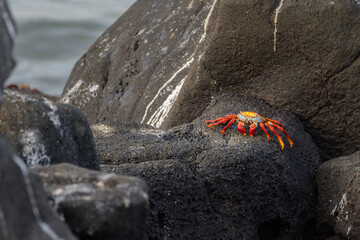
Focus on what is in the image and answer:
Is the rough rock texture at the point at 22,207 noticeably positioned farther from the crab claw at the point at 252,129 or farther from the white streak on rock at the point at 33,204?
the crab claw at the point at 252,129

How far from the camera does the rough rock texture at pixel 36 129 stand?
A: 3.07 metres

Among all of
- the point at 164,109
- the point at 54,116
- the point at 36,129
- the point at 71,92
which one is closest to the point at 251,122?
the point at 164,109

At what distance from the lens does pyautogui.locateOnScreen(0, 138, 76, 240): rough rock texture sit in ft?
6.97

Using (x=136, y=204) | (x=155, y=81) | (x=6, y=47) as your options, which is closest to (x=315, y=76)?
(x=155, y=81)

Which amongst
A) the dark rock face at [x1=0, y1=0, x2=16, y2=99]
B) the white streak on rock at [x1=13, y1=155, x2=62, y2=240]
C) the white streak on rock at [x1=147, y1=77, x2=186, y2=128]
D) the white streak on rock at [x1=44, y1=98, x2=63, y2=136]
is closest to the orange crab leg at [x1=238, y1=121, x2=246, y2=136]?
the white streak on rock at [x1=147, y1=77, x2=186, y2=128]

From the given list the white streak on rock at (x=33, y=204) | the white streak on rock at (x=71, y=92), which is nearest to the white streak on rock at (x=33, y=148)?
the white streak on rock at (x=33, y=204)

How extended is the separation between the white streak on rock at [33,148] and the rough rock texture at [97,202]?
0.28 meters

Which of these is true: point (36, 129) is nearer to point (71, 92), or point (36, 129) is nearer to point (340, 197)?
point (340, 197)

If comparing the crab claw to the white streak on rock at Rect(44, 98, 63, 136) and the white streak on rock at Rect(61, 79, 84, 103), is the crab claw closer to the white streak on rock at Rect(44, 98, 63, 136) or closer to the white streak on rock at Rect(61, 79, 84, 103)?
the white streak on rock at Rect(44, 98, 63, 136)

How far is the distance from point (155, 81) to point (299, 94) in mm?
1794

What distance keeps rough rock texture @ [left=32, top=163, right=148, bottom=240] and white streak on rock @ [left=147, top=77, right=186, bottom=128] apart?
3172 millimetres

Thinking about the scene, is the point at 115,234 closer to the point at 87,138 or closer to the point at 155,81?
the point at 87,138

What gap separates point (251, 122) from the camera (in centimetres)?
476

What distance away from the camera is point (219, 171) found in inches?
166
